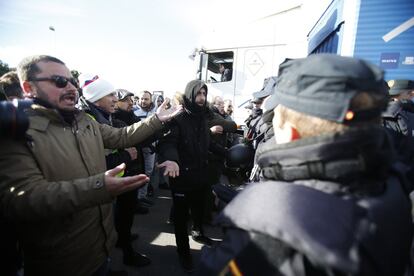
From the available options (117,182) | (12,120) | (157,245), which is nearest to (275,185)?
(117,182)

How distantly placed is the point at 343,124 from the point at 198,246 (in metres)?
2.81

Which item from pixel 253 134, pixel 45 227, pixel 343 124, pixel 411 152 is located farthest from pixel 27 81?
pixel 411 152

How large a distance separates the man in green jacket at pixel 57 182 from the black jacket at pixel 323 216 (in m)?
0.71

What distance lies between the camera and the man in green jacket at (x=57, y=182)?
1.11m

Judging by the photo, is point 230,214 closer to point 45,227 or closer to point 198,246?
point 45,227

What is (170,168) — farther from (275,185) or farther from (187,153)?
(275,185)

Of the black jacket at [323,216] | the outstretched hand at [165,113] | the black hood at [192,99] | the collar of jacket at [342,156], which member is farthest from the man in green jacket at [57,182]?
the black hood at [192,99]

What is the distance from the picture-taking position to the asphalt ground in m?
2.61

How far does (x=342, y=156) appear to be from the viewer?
704 mm

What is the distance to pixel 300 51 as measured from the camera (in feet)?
17.5

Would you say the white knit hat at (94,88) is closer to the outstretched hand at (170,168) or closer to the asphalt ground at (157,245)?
the outstretched hand at (170,168)

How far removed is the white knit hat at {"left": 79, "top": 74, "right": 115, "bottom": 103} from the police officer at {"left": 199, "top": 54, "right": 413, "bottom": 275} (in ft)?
7.13

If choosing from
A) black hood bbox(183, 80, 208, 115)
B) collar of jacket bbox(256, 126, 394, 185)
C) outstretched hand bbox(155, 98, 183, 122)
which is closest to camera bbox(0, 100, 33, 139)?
collar of jacket bbox(256, 126, 394, 185)

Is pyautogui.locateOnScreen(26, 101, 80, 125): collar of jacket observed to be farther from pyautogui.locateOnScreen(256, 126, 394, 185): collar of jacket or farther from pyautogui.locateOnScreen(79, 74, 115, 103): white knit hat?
pyautogui.locateOnScreen(256, 126, 394, 185): collar of jacket
